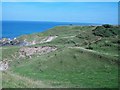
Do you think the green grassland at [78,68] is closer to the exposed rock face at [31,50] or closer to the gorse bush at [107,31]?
the exposed rock face at [31,50]

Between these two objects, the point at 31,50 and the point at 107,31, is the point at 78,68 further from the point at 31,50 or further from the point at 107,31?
the point at 107,31

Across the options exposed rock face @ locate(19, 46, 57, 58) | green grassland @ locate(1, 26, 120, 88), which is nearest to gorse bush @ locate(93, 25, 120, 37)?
exposed rock face @ locate(19, 46, 57, 58)

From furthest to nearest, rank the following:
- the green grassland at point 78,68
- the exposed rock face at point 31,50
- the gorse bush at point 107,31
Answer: the gorse bush at point 107,31 < the exposed rock face at point 31,50 < the green grassland at point 78,68

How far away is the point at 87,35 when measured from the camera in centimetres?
8169

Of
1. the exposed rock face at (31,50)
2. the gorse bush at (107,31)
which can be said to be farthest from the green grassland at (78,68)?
the gorse bush at (107,31)

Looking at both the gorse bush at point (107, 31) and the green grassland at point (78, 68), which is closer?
the green grassland at point (78, 68)

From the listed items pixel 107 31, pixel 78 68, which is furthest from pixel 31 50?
pixel 78 68

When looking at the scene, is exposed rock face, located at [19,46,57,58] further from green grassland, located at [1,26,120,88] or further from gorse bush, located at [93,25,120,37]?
gorse bush, located at [93,25,120,37]

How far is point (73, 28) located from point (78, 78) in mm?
70804

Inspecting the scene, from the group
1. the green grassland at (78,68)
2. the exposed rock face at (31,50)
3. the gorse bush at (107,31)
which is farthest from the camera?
the gorse bush at (107,31)

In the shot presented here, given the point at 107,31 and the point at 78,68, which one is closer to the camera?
the point at 78,68

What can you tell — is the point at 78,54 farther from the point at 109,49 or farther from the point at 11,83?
the point at 11,83

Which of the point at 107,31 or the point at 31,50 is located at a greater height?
the point at 107,31

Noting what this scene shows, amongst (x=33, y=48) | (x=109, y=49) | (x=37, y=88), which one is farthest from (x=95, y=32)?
(x=37, y=88)
